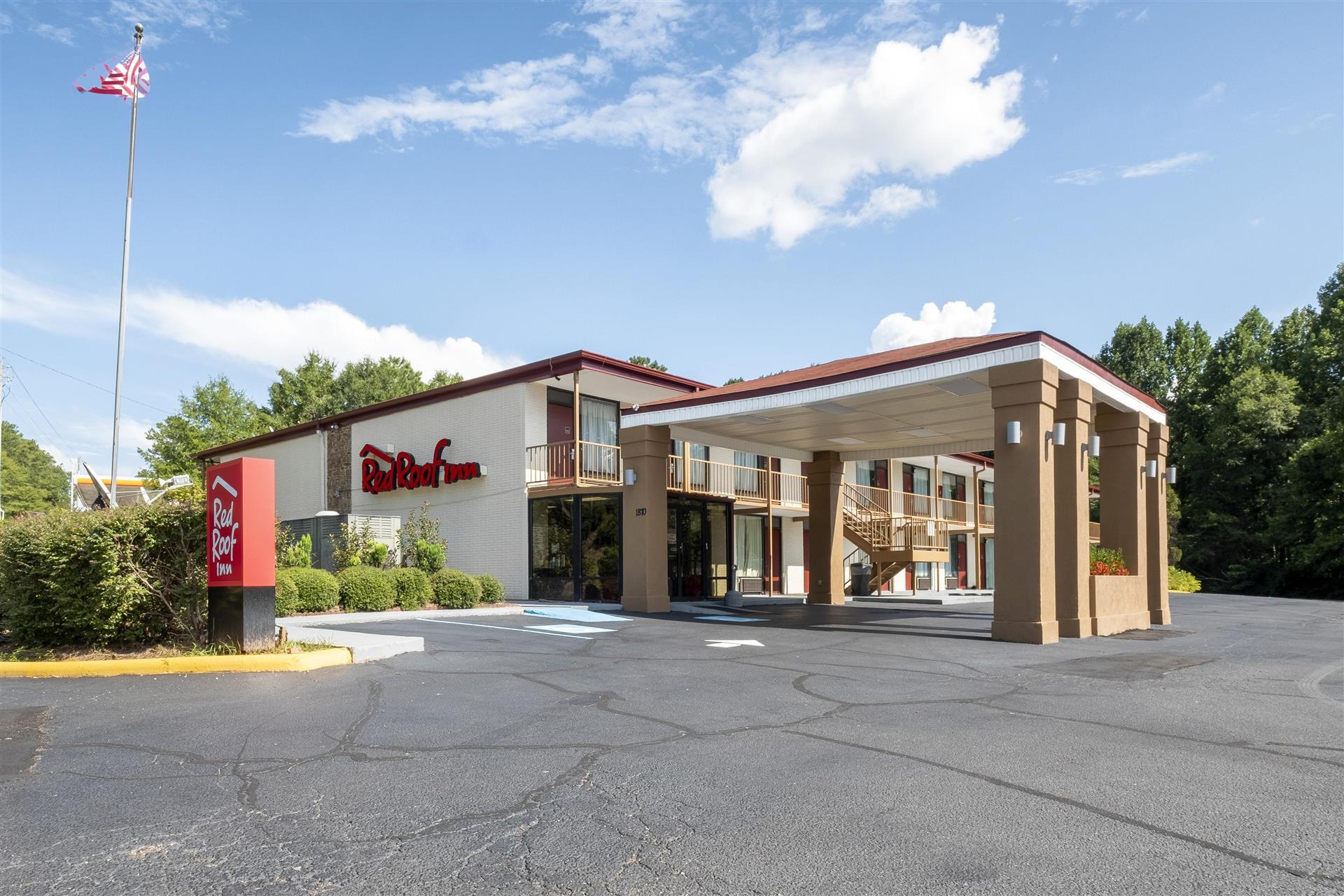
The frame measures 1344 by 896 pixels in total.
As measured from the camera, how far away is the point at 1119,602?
51.6 feet

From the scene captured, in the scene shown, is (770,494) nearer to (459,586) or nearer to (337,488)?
(459,586)

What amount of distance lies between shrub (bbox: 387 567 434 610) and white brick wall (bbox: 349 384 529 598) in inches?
183

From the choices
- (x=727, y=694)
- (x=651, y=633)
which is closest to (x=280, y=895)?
(x=727, y=694)

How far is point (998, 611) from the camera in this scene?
1352 cm

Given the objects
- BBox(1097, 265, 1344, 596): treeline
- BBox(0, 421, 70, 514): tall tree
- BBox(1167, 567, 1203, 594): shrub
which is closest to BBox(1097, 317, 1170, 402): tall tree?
BBox(1097, 265, 1344, 596): treeline

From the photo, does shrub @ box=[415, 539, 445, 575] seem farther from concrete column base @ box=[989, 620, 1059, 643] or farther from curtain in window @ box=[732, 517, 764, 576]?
concrete column base @ box=[989, 620, 1059, 643]

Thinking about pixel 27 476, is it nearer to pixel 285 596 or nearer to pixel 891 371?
pixel 285 596

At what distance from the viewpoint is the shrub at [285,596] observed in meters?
16.5

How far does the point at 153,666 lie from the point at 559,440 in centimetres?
1496

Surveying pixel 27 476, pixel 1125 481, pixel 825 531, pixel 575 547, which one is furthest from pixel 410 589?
pixel 27 476

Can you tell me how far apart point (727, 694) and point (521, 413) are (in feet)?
51.7

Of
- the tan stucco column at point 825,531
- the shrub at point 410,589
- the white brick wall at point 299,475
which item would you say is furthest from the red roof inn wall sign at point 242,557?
the white brick wall at point 299,475

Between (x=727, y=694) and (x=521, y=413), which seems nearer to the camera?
(x=727, y=694)

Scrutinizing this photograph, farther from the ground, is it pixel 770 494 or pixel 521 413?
pixel 521 413
